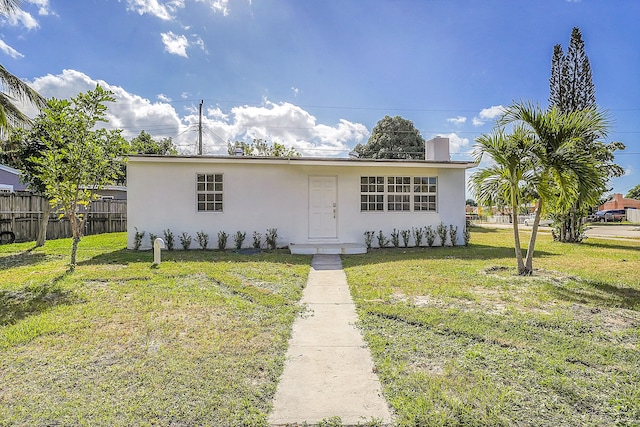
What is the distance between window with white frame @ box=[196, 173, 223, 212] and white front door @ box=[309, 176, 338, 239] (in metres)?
3.18

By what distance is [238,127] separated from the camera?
29.6 m

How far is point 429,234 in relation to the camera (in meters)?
11.9

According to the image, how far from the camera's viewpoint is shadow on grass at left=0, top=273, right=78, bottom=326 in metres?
4.48

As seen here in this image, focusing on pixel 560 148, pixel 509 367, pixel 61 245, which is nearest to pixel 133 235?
pixel 61 245

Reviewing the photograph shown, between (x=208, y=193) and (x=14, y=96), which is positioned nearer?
(x=14, y=96)

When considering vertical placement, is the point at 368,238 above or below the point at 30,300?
above

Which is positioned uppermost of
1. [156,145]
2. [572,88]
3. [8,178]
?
[156,145]

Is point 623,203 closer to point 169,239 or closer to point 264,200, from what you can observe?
point 264,200

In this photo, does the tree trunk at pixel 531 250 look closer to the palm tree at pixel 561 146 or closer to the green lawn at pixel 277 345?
the palm tree at pixel 561 146

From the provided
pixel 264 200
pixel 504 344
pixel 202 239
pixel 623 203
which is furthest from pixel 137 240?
pixel 623 203

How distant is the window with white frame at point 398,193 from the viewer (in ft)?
38.8

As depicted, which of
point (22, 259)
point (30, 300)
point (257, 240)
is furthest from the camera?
point (257, 240)

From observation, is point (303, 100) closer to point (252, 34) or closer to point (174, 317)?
point (252, 34)

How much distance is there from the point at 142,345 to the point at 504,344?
3.85 metres
